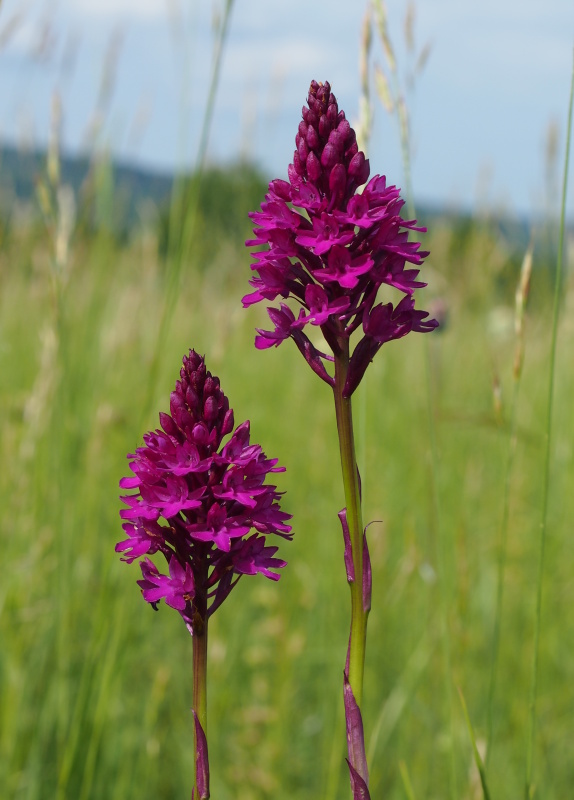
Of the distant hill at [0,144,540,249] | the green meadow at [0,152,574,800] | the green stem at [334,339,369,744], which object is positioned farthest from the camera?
the distant hill at [0,144,540,249]

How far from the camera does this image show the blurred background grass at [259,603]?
2.75 metres

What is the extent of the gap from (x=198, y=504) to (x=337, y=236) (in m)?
0.39

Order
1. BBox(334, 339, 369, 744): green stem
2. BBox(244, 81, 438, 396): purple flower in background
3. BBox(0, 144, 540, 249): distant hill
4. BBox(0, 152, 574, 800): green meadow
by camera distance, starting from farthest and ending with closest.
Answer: BBox(0, 144, 540, 249): distant hill, BBox(0, 152, 574, 800): green meadow, BBox(244, 81, 438, 396): purple flower in background, BBox(334, 339, 369, 744): green stem

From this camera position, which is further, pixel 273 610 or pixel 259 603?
pixel 259 603

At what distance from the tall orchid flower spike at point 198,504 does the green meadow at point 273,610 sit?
2.88ft

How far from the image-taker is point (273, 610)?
4020 mm

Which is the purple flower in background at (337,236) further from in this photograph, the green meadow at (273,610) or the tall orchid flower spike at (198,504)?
the green meadow at (273,610)

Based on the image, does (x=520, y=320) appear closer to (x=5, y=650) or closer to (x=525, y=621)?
(x=5, y=650)

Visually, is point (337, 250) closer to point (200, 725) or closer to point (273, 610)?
point (200, 725)

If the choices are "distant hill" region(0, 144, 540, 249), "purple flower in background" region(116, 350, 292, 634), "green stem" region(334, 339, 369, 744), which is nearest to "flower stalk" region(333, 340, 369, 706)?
"green stem" region(334, 339, 369, 744)

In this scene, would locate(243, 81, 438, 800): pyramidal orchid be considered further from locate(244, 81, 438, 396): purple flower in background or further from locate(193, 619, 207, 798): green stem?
locate(193, 619, 207, 798): green stem

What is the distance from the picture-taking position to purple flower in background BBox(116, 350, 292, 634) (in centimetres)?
109

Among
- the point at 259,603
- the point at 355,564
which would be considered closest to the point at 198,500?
the point at 355,564

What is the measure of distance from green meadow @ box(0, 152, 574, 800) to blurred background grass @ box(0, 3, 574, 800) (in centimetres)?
1
